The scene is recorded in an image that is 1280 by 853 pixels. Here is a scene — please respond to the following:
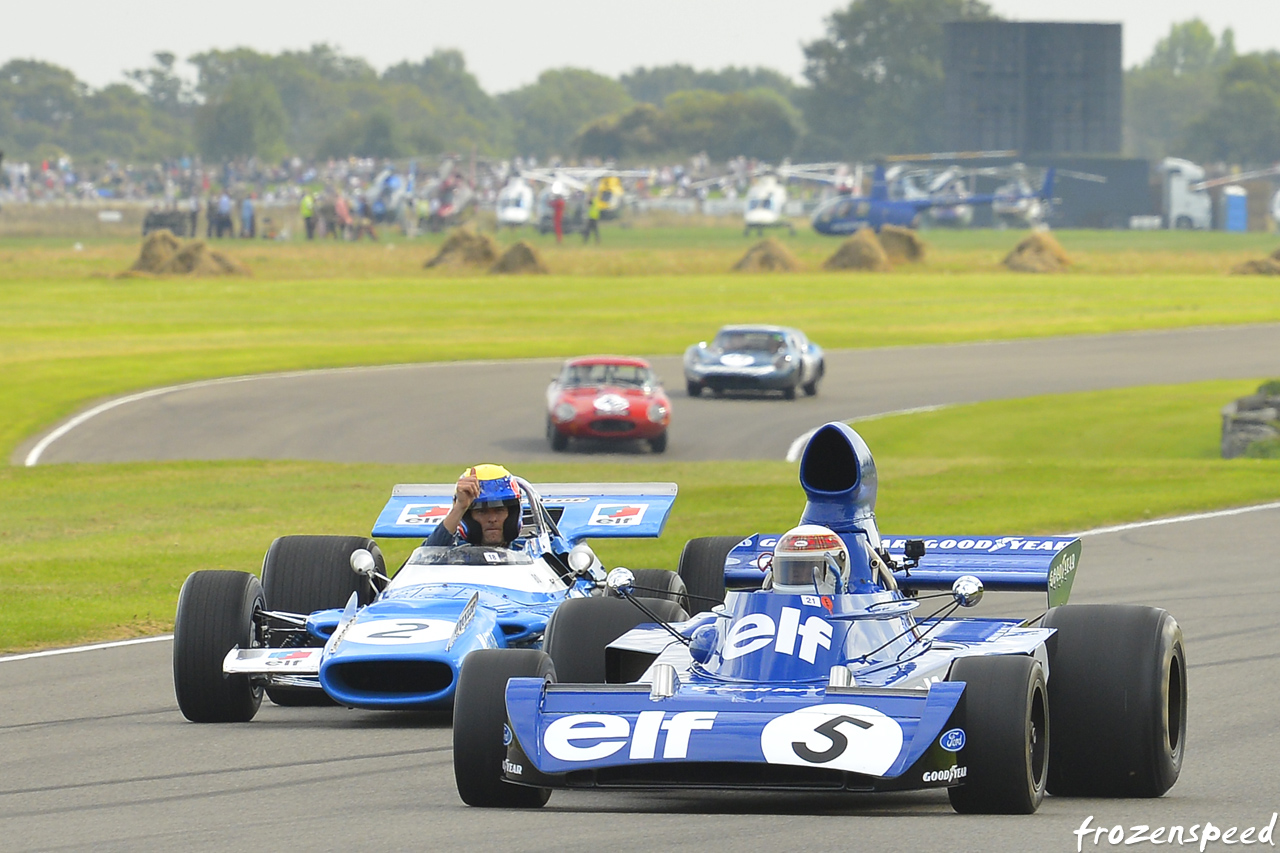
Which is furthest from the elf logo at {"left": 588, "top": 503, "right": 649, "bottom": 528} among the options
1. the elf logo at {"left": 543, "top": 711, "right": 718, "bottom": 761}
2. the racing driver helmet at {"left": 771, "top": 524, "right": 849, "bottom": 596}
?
the elf logo at {"left": 543, "top": 711, "right": 718, "bottom": 761}

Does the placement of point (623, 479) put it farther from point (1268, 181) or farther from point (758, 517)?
point (1268, 181)

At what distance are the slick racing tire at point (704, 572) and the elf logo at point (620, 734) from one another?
15.2 feet

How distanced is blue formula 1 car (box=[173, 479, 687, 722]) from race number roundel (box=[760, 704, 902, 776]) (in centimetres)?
236

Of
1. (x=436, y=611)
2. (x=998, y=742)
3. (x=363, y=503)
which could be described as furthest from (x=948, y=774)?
(x=363, y=503)

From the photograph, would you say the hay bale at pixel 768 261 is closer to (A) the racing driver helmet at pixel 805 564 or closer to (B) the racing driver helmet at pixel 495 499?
(B) the racing driver helmet at pixel 495 499

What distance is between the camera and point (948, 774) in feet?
25.2

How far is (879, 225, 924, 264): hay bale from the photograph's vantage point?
7962 cm

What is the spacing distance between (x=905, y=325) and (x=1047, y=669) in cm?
4719

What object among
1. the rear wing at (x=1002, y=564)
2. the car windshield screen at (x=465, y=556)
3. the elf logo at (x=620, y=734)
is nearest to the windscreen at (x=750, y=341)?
the car windshield screen at (x=465, y=556)

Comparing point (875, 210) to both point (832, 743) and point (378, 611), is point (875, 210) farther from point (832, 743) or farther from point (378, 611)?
point (832, 743)

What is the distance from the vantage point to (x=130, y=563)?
18859 millimetres

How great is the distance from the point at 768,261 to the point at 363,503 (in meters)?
52.8

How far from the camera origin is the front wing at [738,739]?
25.1ft

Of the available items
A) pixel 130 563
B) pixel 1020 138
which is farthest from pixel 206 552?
pixel 1020 138
